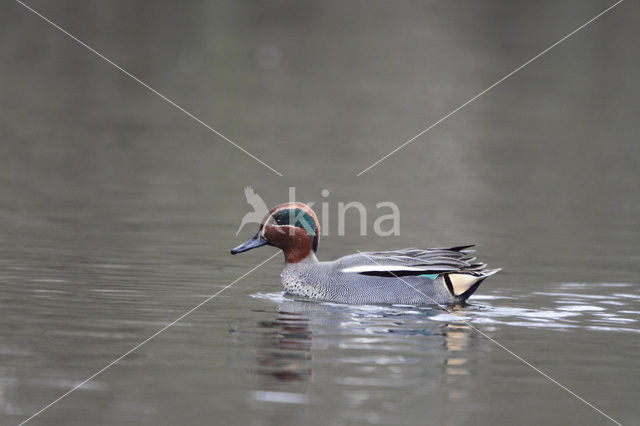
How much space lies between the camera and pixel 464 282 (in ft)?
36.2

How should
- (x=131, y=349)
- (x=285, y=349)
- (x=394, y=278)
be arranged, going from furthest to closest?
(x=394, y=278), (x=285, y=349), (x=131, y=349)

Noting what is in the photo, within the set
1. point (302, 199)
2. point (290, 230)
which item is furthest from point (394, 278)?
point (302, 199)

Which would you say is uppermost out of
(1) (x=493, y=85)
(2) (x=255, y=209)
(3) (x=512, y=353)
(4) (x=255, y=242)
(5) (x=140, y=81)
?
(1) (x=493, y=85)

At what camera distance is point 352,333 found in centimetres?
967

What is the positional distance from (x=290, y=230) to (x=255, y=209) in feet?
11.9

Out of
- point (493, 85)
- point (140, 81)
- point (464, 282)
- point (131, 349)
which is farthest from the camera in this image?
point (493, 85)

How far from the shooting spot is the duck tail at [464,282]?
11000 mm

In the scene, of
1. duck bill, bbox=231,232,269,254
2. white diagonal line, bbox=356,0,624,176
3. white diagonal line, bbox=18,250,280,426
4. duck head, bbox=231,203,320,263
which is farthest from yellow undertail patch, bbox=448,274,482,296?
white diagonal line, bbox=356,0,624,176

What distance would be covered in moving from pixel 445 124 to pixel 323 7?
27689 mm

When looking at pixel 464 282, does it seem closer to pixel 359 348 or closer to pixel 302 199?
pixel 359 348

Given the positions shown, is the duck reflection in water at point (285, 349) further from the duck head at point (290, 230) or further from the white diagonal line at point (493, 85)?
the white diagonal line at point (493, 85)

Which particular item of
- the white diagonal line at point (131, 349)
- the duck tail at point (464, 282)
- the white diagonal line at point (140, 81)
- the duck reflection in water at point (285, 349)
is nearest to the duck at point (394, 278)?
the duck tail at point (464, 282)

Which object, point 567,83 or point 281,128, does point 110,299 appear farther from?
point 567,83

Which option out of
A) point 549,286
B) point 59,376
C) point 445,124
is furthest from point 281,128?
point 59,376
